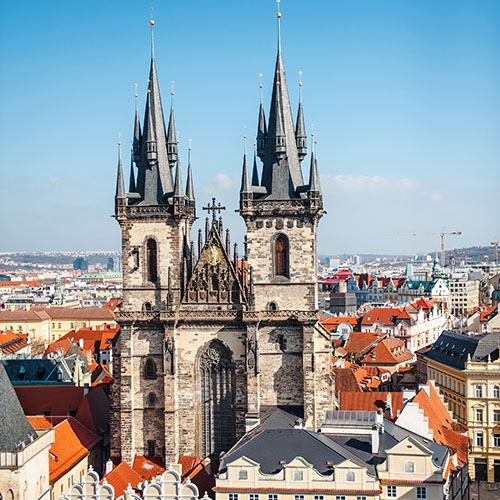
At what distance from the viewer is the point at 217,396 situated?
62719 millimetres

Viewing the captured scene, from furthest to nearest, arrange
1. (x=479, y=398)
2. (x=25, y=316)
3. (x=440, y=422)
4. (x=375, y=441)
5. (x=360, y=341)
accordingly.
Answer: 1. (x=25, y=316)
2. (x=360, y=341)
3. (x=479, y=398)
4. (x=440, y=422)
5. (x=375, y=441)

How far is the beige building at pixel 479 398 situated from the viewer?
7819 centimetres

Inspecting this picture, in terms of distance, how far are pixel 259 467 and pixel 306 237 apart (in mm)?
18795

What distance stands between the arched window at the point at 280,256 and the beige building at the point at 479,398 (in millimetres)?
27861

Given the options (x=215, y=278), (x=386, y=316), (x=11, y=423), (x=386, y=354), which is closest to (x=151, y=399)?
(x=215, y=278)

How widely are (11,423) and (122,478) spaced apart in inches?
429

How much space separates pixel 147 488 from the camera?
52719 millimetres

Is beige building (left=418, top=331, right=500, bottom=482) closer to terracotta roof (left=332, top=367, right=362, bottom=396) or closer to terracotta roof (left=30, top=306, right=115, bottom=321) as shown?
terracotta roof (left=332, top=367, right=362, bottom=396)

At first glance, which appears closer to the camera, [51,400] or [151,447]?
[151,447]

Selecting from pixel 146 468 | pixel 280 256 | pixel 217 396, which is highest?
pixel 280 256

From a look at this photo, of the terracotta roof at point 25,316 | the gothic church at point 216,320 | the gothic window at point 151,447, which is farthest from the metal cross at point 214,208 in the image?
the terracotta roof at point 25,316

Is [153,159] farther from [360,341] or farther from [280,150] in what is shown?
[360,341]

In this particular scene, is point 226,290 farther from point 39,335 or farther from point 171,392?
point 39,335

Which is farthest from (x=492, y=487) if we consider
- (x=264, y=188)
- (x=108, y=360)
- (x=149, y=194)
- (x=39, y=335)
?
(x=39, y=335)
